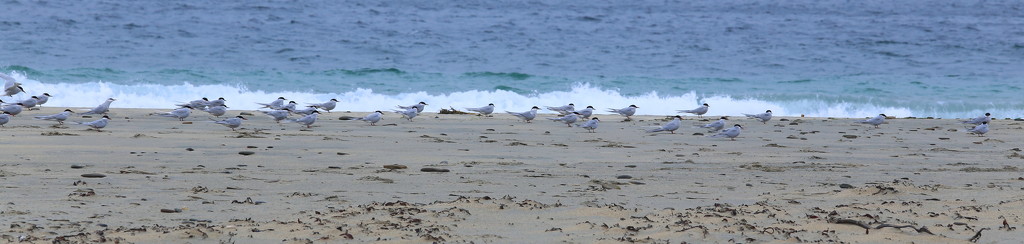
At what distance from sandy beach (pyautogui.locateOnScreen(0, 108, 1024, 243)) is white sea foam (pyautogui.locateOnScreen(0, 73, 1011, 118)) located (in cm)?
559

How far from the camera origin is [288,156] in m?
7.37

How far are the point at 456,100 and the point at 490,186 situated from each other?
35.1 feet

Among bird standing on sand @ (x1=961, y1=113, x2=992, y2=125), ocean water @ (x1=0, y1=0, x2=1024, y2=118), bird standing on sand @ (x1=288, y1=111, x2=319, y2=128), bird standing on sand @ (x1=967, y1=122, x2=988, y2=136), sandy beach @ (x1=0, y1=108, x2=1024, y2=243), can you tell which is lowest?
sandy beach @ (x1=0, y1=108, x2=1024, y2=243)

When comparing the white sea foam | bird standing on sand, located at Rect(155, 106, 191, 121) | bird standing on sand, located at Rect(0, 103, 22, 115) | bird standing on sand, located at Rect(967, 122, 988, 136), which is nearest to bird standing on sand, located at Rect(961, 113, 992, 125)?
bird standing on sand, located at Rect(967, 122, 988, 136)

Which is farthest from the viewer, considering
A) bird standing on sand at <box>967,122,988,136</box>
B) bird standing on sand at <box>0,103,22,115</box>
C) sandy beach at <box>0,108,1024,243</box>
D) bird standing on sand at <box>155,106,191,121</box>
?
bird standing on sand at <box>155,106,191,121</box>

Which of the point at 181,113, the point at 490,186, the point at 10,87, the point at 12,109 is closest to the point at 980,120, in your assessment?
the point at 490,186

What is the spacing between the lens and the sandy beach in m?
4.41

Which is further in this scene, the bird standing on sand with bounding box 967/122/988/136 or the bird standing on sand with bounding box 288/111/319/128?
the bird standing on sand with bounding box 967/122/988/136

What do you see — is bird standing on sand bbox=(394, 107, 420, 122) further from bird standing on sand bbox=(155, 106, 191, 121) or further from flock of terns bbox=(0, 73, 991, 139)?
bird standing on sand bbox=(155, 106, 191, 121)

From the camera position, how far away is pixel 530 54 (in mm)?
23547

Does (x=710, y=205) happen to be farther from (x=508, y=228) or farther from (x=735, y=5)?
(x=735, y=5)

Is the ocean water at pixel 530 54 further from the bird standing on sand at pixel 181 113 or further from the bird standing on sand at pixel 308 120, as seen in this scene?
the bird standing on sand at pixel 308 120

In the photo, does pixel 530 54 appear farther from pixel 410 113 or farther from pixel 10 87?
pixel 10 87

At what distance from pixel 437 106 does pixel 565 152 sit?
785cm
